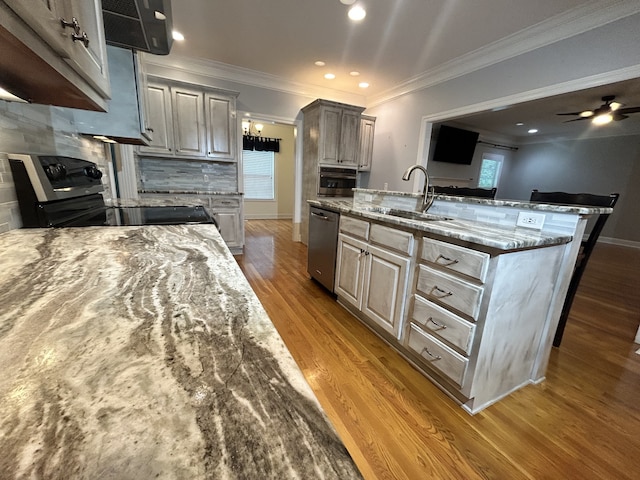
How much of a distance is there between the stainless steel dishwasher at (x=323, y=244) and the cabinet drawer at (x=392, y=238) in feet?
1.83

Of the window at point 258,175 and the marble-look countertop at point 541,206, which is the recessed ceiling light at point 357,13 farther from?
the window at point 258,175

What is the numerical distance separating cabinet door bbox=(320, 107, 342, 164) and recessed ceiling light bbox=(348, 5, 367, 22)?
1498mm

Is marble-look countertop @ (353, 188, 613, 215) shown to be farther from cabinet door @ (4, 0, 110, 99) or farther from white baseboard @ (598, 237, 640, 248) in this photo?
white baseboard @ (598, 237, 640, 248)

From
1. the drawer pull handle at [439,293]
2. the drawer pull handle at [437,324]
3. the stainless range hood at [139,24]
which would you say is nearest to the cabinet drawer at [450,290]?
the drawer pull handle at [439,293]

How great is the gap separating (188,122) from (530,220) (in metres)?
3.82

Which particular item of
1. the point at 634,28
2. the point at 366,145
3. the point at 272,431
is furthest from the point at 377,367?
the point at 366,145

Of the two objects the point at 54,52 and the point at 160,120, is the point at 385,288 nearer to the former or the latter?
the point at 54,52

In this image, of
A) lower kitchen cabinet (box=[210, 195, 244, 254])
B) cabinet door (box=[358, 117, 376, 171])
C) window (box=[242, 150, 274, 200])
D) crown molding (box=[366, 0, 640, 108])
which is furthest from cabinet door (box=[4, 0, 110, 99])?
window (box=[242, 150, 274, 200])

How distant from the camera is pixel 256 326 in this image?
0.48 meters

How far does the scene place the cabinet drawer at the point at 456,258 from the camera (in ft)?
4.14

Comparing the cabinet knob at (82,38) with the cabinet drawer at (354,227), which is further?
the cabinet drawer at (354,227)

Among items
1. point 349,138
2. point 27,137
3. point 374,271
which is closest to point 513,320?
point 374,271

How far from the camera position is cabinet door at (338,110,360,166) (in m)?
4.17

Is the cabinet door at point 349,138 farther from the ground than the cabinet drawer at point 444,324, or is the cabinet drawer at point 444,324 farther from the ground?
the cabinet door at point 349,138
